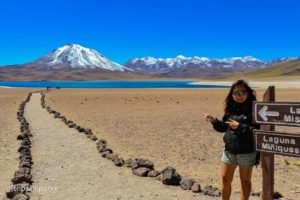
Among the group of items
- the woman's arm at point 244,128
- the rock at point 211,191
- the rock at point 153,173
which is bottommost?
the rock at point 211,191

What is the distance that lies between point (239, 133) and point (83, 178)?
4460mm

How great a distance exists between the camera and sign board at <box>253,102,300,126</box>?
555 centimetres

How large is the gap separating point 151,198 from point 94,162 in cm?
336

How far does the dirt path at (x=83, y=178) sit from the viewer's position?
8.12m

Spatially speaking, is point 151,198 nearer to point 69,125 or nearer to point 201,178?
point 201,178

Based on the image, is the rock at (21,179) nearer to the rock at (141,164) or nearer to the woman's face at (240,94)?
the rock at (141,164)

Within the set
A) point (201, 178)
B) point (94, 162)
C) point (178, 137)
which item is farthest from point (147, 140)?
point (201, 178)

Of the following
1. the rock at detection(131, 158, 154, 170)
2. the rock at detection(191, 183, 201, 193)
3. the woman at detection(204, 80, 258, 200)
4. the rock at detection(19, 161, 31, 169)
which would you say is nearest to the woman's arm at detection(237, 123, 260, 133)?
the woman at detection(204, 80, 258, 200)

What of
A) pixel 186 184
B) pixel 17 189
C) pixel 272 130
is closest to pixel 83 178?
pixel 17 189

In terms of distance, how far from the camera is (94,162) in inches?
431

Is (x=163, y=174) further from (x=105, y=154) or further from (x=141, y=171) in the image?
(x=105, y=154)

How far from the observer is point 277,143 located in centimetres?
577

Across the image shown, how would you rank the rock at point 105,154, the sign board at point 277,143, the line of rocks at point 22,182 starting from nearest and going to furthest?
the sign board at point 277,143 → the line of rocks at point 22,182 → the rock at point 105,154

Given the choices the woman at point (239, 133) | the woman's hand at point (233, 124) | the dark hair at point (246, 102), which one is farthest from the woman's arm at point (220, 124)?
the woman's hand at point (233, 124)
